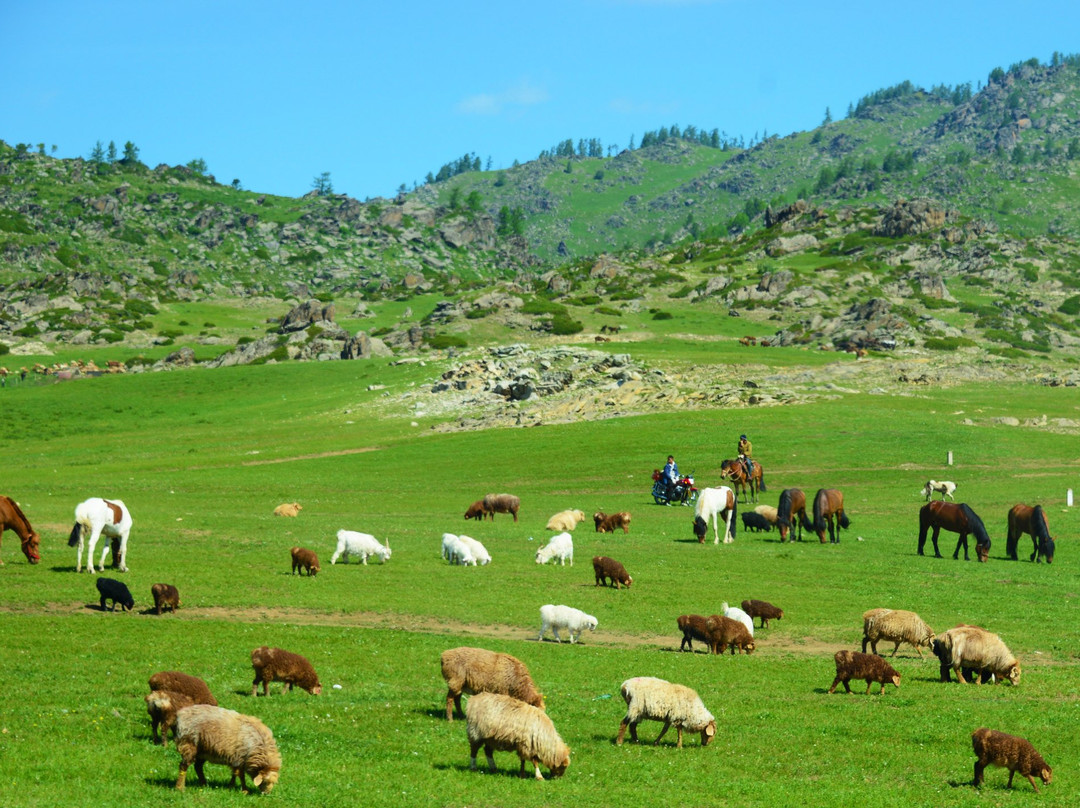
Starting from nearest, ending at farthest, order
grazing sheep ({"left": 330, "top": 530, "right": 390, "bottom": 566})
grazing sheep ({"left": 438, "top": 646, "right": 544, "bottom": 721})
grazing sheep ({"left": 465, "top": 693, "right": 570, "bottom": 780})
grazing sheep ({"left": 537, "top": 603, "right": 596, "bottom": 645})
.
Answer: grazing sheep ({"left": 465, "top": 693, "right": 570, "bottom": 780}) < grazing sheep ({"left": 438, "top": 646, "right": 544, "bottom": 721}) < grazing sheep ({"left": 537, "top": 603, "right": 596, "bottom": 645}) < grazing sheep ({"left": 330, "top": 530, "right": 390, "bottom": 566})

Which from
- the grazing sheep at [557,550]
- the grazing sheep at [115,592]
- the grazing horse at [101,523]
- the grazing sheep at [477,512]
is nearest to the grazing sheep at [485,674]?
the grazing sheep at [115,592]

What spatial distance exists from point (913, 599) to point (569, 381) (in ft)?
207

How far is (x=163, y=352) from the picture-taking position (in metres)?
137

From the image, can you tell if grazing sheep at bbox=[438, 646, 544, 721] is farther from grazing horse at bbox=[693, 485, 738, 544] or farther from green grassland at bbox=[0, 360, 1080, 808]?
grazing horse at bbox=[693, 485, 738, 544]

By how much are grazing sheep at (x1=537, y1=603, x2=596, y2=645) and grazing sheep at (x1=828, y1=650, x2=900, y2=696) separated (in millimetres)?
5915

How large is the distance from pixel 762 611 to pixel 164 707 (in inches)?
601

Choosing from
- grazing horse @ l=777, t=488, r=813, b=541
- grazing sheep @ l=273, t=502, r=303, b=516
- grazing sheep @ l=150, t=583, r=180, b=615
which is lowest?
grazing sheep @ l=273, t=502, r=303, b=516

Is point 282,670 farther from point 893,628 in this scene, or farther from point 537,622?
point 893,628

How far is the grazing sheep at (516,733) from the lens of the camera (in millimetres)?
12750

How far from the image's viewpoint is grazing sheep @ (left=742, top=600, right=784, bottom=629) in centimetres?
2391

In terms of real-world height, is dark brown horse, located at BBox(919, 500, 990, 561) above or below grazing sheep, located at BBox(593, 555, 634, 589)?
above

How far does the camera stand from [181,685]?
13.9m

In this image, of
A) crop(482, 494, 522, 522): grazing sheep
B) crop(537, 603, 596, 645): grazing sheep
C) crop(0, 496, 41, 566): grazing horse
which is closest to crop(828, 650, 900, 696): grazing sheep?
crop(537, 603, 596, 645): grazing sheep

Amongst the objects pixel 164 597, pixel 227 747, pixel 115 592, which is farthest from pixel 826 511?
pixel 227 747
